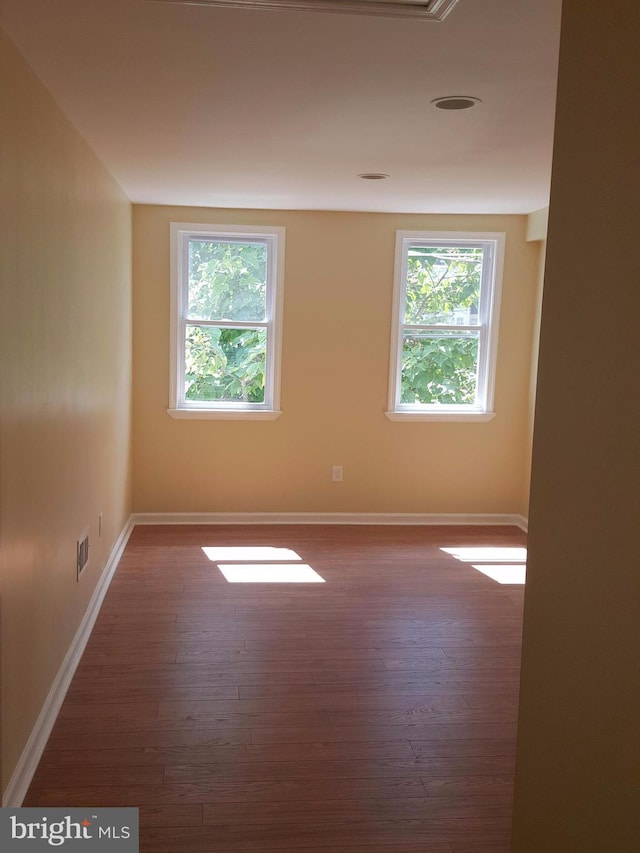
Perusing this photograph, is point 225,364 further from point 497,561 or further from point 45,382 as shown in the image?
point 45,382

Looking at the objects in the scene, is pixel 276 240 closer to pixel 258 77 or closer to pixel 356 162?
pixel 356 162

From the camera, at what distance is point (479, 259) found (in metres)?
6.07

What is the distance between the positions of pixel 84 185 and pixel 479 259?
337 centimetres

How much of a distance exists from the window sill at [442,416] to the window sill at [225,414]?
0.91 meters

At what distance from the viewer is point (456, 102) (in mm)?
2840

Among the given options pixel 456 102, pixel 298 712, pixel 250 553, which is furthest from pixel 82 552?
pixel 456 102

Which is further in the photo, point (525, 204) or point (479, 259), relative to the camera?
point (479, 259)

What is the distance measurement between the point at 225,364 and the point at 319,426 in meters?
0.86

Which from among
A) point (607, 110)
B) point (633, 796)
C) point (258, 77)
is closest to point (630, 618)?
point (633, 796)

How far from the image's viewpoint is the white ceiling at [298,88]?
83.2 inches

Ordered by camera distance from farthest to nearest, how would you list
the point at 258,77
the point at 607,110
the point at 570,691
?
the point at 258,77 < the point at 570,691 < the point at 607,110

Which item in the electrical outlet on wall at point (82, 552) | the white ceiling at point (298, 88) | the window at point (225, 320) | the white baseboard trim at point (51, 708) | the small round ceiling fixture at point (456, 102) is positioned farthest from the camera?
the window at point (225, 320)

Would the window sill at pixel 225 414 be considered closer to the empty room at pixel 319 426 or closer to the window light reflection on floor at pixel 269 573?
the empty room at pixel 319 426

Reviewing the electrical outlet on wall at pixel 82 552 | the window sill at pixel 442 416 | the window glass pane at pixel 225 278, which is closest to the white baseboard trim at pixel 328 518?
the window sill at pixel 442 416
